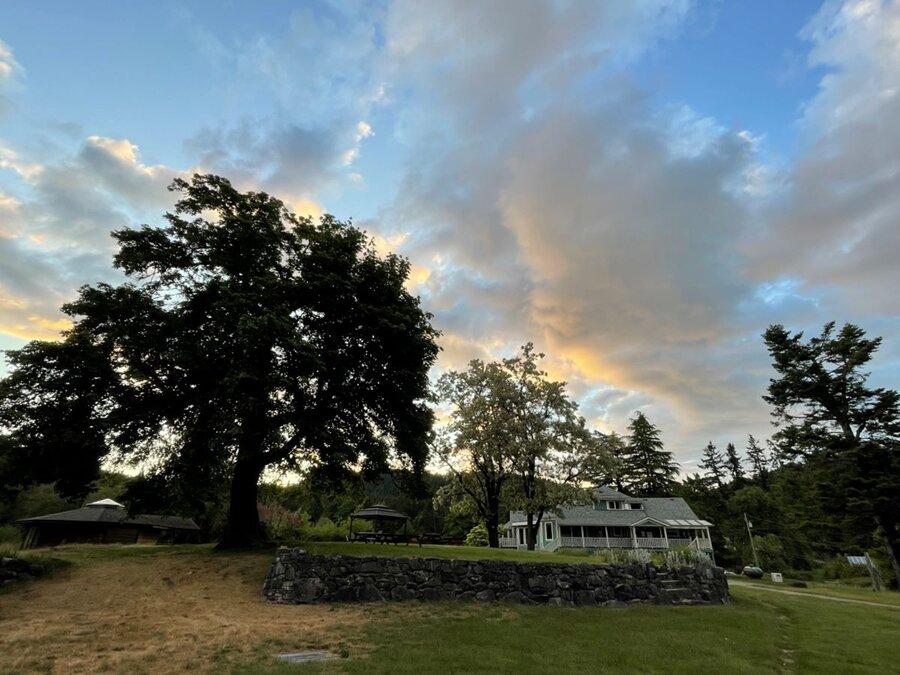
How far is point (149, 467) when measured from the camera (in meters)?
17.7

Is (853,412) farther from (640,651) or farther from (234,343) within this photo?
(234,343)

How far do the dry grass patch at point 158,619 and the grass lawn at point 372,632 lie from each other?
1.5 inches

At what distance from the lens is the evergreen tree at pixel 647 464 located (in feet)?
218

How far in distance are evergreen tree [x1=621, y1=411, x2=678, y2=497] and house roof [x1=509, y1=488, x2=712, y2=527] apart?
15.1 metres

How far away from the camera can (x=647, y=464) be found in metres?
67.4

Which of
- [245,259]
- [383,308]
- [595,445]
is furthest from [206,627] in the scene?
Result: [595,445]

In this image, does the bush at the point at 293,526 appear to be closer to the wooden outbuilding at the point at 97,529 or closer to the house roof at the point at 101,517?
the wooden outbuilding at the point at 97,529

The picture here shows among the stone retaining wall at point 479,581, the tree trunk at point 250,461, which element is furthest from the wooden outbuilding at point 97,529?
the stone retaining wall at point 479,581

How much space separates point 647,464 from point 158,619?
6888cm

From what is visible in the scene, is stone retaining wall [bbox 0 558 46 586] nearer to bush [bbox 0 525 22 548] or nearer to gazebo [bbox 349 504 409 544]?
gazebo [bbox 349 504 409 544]

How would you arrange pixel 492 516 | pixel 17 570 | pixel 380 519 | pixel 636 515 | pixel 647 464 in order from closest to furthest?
1. pixel 17 570
2. pixel 380 519
3. pixel 492 516
4. pixel 636 515
5. pixel 647 464

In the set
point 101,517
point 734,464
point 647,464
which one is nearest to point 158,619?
point 101,517

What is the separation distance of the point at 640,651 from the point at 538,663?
2.60m

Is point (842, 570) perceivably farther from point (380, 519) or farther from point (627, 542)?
point (380, 519)
